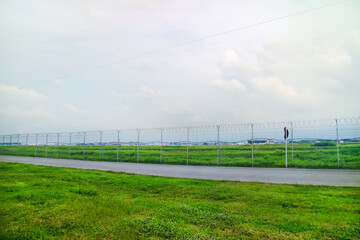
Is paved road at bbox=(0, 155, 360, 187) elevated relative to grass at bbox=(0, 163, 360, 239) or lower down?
lower down

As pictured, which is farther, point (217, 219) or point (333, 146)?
point (333, 146)

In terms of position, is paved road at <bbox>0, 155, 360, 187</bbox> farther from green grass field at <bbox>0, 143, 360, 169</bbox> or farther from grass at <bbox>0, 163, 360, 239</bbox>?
green grass field at <bbox>0, 143, 360, 169</bbox>

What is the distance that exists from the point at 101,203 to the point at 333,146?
34.1 m

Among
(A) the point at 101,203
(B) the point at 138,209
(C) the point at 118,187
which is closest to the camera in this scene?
(B) the point at 138,209

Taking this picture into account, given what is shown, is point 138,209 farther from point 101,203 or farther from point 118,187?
point 118,187

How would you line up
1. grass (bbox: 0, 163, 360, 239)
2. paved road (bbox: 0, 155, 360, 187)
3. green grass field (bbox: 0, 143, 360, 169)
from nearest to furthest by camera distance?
grass (bbox: 0, 163, 360, 239) < paved road (bbox: 0, 155, 360, 187) < green grass field (bbox: 0, 143, 360, 169)

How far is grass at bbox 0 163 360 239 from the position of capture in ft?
13.9

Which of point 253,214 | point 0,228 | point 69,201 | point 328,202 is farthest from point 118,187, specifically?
point 328,202

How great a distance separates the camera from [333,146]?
33.2 metres

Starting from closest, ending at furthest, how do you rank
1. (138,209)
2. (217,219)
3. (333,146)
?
(217,219)
(138,209)
(333,146)

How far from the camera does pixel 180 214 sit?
5.14m

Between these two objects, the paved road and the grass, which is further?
the paved road

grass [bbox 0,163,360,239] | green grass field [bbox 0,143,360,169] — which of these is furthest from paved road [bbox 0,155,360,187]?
green grass field [bbox 0,143,360,169]

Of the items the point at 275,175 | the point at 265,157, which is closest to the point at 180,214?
the point at 275,175
